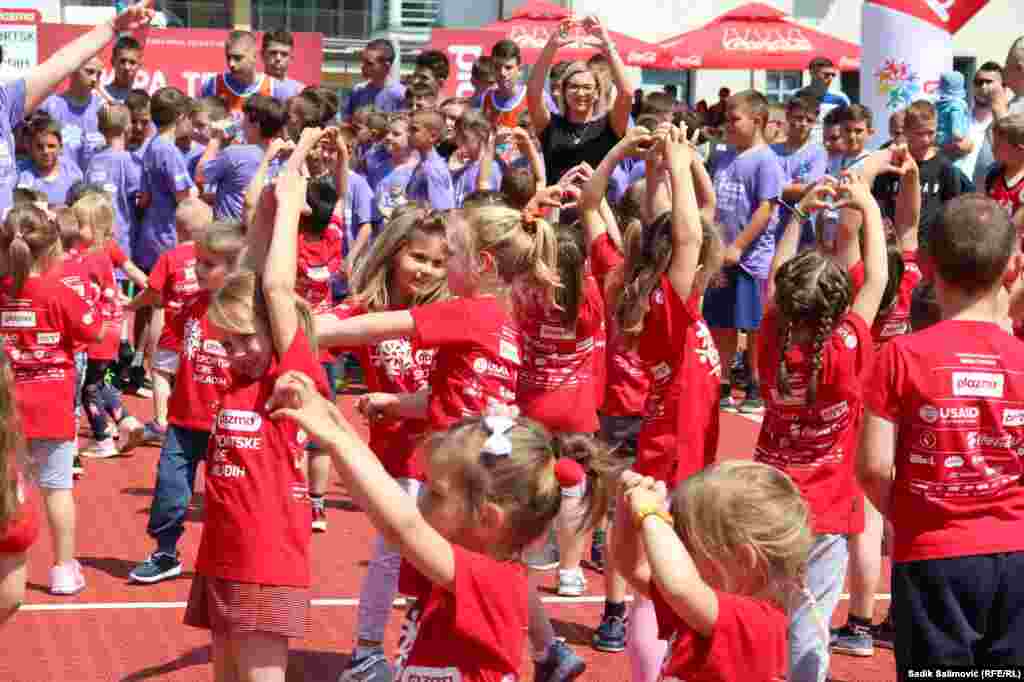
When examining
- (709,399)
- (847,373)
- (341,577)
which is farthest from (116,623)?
(847,373)

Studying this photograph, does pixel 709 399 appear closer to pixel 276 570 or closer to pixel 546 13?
pixel 276 570

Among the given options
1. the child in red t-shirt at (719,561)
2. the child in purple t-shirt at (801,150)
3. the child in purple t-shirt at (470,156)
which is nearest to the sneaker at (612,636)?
the child in red t-shirt at (719,561)

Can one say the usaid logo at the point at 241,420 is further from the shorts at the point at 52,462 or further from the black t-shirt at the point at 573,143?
the black t-shirt at the point at 573,143

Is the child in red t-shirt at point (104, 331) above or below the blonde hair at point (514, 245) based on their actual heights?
below

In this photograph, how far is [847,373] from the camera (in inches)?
222

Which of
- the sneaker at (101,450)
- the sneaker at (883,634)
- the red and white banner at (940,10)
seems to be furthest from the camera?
the red and white banner at (940,10)

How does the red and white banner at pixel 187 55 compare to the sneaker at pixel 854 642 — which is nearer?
the sneaker at pixel 854 642

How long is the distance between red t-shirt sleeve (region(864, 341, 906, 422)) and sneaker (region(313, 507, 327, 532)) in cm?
440

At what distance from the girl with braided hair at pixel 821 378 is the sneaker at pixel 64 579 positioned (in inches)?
128

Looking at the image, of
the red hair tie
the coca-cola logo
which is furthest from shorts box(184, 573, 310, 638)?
the coca-cola logo

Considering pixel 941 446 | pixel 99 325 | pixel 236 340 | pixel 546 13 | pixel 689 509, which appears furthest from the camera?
pixel 546 13

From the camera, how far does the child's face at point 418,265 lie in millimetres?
5852

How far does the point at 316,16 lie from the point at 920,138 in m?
29.9

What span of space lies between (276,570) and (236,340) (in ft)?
2.38
